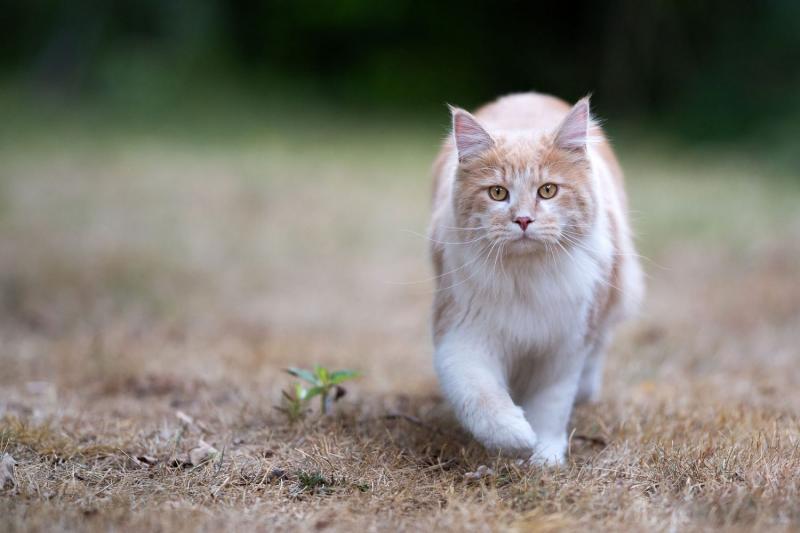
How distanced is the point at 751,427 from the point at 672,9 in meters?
9.81

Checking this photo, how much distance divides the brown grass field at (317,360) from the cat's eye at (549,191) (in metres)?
0.88

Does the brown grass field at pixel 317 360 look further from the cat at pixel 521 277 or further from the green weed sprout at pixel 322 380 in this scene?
the cat at pixel 521 277

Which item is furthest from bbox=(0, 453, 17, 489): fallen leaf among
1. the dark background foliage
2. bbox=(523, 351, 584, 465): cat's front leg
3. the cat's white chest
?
the dark background foliage

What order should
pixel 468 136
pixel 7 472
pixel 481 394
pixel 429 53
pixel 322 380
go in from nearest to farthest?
pixel 7 472
pixel 481 394
pixel 468 136
pixel 322 380
pixel 429 53

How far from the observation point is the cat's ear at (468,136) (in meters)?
2.92

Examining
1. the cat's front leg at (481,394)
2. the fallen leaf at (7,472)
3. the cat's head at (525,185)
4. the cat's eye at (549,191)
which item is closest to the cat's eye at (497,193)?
the cat's head at (525,185)

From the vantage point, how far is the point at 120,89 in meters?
13.0

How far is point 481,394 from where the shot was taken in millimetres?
2840

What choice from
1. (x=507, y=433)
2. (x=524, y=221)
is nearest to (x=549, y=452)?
(x=507, y=433)

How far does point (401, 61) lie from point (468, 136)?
12.6 meters

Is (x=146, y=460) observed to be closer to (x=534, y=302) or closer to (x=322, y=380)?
(x=322, y=380)

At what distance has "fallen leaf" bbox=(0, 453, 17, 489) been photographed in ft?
8.85

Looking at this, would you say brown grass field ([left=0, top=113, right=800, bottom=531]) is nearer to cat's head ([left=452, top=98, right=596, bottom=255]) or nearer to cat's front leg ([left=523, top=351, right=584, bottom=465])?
cat's front leg ([left=523, top=351, right=584, bottom=465])

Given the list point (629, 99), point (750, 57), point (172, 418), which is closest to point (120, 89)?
point (629, 99)
